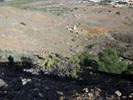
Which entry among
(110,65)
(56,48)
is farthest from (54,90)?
(56,48)

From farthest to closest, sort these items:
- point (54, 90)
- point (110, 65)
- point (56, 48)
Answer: point (56, 48), point (110, 65), point (54, 90)

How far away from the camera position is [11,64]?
12781 millimetres

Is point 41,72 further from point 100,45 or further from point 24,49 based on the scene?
point 100,45

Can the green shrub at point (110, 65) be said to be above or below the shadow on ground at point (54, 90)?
below

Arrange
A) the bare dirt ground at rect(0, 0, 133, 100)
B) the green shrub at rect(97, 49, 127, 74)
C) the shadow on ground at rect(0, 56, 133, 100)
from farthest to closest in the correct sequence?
the green shrub at rect(97, 49, 127, 74) < the bare dirt ground at rect(0, 0, 133, 100) < the shadow on ground at rect(0, 56, 133, 100)

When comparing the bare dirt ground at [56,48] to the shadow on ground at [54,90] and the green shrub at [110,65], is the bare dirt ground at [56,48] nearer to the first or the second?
the shadow on ground at [54,90]

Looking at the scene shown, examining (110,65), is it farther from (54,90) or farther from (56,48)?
(56,48)

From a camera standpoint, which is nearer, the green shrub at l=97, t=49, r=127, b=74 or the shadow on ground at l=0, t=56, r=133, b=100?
the shadow on ground at l=0, t=56, r=133, b=100

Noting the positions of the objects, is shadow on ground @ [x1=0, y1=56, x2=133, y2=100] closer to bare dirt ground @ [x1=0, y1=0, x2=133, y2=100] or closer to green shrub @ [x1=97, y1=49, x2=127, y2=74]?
bare dirt ground @ [x1=0, y1=0, x2=133, y2=100]

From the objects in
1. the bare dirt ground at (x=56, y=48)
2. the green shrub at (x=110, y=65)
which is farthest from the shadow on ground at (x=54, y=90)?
the green shrub at (x=110, y=65)

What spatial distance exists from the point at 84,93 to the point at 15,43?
1445cm

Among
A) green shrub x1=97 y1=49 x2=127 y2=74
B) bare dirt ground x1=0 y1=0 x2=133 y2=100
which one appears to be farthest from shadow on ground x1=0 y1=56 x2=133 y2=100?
green shrub x1=97 y1=49 x2=127 y2=74

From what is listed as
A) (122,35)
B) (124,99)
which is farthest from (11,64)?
(122,35)

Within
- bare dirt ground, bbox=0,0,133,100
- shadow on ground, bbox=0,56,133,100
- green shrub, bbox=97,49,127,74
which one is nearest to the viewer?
shadow on ground, bbox=0,56,133,100
